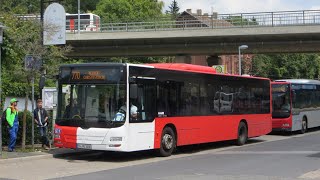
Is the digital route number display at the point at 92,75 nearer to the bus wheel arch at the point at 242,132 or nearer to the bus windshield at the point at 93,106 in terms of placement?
the bus windshield at the point at 93,106

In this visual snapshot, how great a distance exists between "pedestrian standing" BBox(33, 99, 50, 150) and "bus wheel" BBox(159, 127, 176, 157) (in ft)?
13.1

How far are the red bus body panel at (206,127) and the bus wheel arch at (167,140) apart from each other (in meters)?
0.14

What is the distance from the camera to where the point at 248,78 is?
860 inches

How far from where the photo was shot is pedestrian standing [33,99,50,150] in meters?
17.0

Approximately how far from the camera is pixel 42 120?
17.0 metres

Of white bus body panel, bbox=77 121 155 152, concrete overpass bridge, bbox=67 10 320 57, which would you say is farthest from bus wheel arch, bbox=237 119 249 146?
concrete overpass bridge, bbox=67 10 320 57

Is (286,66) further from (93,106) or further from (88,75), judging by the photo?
(93,106)

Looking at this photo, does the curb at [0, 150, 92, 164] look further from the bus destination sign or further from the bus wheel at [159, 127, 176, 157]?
the bus wheel at [159, 127, 176, 157]

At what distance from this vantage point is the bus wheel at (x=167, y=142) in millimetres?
16141

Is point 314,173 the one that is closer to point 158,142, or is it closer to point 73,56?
point 158,142

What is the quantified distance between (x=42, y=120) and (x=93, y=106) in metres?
2.92

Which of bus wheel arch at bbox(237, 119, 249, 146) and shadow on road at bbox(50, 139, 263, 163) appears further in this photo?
bus wheel arch at bbox(237, 119, 249, 146)

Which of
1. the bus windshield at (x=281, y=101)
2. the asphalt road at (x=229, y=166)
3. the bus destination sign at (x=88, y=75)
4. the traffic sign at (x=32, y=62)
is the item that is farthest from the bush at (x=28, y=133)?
the bus windshield at (x=281, y=101)

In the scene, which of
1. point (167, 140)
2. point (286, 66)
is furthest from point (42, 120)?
point (286, 66)
